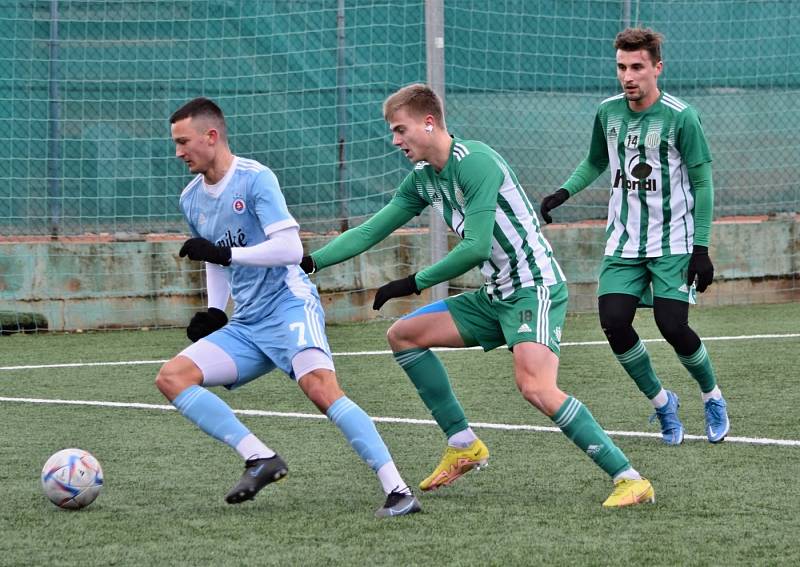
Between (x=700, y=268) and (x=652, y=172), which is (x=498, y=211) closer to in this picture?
(x=700, y=268)

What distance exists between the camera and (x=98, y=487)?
192 inches

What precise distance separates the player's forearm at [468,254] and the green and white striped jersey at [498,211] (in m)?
0.08

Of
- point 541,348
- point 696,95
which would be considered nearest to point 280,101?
point 696,95

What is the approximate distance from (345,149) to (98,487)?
6547mm

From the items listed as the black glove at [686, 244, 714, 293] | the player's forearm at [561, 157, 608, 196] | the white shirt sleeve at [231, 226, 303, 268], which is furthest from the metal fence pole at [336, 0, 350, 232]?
the white shirt sleeve at [231, 226, 303, 268]

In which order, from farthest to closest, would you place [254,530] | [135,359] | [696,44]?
[696,44], [135,359], [254,530]

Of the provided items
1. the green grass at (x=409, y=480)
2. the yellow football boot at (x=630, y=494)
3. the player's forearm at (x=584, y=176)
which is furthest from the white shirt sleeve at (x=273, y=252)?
the player's forearm at (x=584, y=176)

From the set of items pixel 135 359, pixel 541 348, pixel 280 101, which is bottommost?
pixel 135 359

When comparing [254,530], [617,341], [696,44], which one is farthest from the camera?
[696,44]

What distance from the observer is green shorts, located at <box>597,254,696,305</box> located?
6066 millimetres

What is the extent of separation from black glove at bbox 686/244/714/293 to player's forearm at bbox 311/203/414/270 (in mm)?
1254

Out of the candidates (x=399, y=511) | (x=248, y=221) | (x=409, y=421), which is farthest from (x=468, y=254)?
(x=409, y=421)

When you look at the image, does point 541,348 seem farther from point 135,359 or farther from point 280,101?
point 280,101

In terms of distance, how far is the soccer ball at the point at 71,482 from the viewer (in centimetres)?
479
